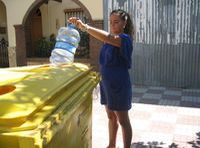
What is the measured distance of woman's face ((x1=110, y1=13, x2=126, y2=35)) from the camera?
358cm

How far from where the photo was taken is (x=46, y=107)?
89.7 inches

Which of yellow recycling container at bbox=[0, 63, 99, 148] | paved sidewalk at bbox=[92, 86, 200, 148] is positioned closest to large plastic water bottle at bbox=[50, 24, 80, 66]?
paved sidewalk at bbox=[92, 86, 200, 148]

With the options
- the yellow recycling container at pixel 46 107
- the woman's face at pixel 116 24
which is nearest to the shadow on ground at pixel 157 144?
the yellow recycling container at pixel 46 107

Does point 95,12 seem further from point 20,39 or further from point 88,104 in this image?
point 88,104

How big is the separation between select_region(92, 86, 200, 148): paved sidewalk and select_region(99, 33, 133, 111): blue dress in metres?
1.23

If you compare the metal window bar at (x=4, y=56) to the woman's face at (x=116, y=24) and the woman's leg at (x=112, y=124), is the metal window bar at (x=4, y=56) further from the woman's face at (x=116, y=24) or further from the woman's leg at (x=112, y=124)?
the woman's face at (x=116, y=24)

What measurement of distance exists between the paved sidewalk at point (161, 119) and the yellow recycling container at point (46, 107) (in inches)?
67.1

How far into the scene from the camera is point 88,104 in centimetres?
346

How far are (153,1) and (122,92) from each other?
18.7ft

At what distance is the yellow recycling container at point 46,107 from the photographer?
6.23 ft

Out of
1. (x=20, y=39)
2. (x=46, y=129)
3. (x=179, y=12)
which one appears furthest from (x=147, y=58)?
(x=46, y=129)

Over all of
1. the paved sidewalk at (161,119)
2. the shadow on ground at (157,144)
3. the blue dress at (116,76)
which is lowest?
the shadow on ground at (157,144)

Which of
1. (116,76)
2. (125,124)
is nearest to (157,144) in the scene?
(125,124)

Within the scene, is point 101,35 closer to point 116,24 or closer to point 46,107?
point 116,24
